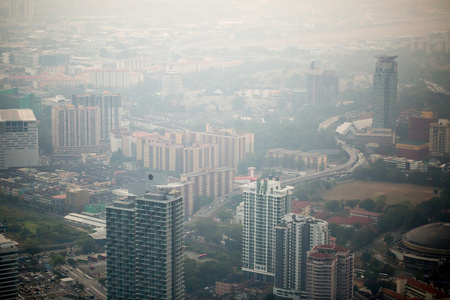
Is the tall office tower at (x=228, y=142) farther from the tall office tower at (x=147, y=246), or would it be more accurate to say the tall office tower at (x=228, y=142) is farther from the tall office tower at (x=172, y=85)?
the tall office tower at (x=147, y=246)

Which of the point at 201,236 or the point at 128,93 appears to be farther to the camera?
the point at 128,93

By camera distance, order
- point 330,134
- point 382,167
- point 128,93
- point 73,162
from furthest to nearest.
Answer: point 128,93
point 330,134
point 73,162
point 382,167

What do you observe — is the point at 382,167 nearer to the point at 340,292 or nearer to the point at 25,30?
the point at 340,292

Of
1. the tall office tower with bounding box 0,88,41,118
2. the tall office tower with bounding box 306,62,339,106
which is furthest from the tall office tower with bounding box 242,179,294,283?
the tall office tower with bounding box 306,62,339,106

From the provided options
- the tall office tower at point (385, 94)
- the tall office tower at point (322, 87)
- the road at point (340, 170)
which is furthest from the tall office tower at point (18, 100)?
the tall office tower at point (385, 94)

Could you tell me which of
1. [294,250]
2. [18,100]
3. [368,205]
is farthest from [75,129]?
[294,250]

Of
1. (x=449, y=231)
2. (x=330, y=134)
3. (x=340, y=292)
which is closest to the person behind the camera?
(x=340, y=292)

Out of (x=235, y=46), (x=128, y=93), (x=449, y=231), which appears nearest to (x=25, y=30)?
(x=128, y=93)
